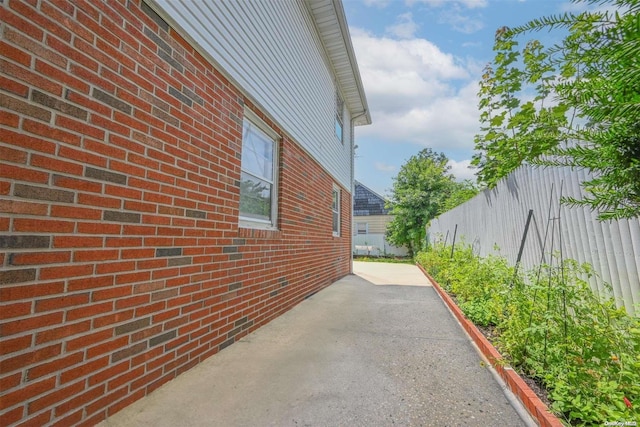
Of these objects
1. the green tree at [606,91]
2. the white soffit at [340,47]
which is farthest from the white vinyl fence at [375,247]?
the green tree at [606,91]

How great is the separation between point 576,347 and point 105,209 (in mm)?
3100

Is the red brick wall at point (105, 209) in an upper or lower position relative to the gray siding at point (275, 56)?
lower

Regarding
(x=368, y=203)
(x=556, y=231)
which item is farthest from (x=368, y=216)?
(x=556, y=231)

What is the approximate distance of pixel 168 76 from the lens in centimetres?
227

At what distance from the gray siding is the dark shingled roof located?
1771 centimetres

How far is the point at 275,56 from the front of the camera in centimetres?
411

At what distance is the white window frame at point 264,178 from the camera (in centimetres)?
351

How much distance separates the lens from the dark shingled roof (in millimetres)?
24572

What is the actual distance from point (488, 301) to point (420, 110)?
991 cm

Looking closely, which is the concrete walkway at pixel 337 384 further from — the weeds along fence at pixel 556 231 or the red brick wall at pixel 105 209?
the weeds along fence at pixel 556 231

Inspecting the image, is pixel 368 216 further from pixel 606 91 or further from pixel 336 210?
pixel 606 91

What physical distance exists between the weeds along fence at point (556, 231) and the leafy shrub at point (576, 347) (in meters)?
0.14

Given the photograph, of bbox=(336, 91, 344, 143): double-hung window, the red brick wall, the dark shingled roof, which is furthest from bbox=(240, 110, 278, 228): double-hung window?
the dark shingled roof

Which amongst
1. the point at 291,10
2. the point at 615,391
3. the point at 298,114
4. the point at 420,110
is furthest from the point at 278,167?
the point at 420,110
